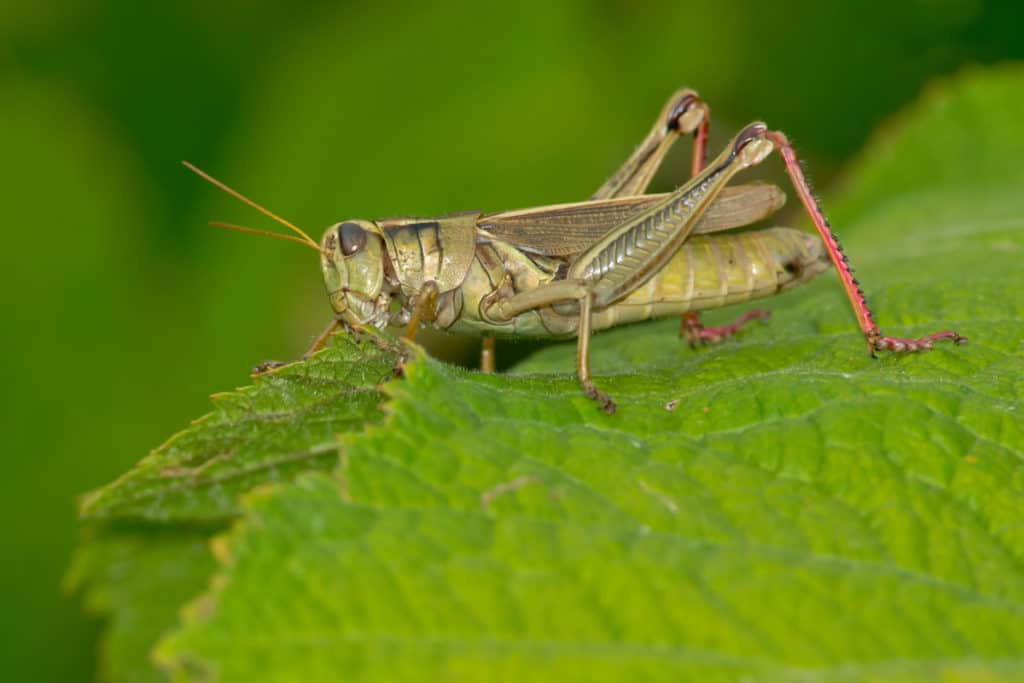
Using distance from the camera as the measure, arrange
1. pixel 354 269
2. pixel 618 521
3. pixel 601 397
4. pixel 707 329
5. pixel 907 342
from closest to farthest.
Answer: pixel 618 521, pixel 601 397, pixel 907 342, pixel 354 269, pixel 707 329

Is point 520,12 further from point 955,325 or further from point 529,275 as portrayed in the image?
point 955,325

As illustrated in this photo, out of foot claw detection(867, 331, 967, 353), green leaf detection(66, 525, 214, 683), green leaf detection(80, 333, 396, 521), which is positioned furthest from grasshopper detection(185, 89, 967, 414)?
green leaf detection(66, 525, 214, 683)

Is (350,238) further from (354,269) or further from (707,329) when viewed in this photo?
(707,329)

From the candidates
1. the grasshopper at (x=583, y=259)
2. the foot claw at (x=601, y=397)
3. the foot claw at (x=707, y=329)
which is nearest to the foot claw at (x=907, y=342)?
the grasshopper at (x=583, y=259)

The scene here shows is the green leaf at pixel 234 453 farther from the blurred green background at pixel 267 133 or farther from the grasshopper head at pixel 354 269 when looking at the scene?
the blurred green background at pixel 267 133

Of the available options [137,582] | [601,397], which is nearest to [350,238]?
[601,397]
